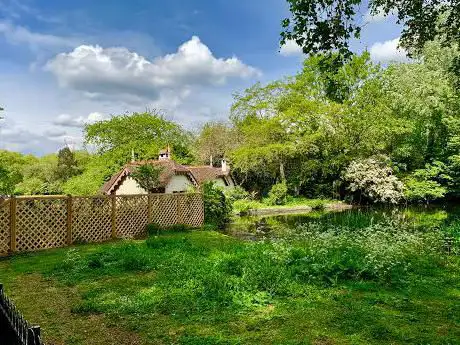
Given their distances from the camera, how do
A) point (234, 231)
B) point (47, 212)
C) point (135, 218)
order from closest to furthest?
point (47, 212) → point (135, 218) → point (234, 231)

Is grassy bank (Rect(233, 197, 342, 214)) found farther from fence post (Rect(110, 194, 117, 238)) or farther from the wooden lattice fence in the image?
fence post (Rect(110, 194, 117, 238))

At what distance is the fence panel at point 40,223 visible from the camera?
11.4m

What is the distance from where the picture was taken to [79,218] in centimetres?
1294

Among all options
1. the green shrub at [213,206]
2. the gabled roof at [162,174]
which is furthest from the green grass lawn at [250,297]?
the gabled roof at [162,174]

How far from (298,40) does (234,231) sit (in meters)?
13.7

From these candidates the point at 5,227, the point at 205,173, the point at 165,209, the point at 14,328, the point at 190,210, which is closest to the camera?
the point at 14,328

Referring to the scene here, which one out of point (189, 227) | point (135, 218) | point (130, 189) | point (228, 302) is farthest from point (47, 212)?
point (130, 189)

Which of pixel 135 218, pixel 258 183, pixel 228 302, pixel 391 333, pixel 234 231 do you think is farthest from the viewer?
pixel 258 183

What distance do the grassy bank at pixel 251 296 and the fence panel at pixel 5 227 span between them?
2.11 meters

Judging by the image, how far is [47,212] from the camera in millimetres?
12086

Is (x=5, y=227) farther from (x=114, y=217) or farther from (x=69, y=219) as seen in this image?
(x=114, y=217)

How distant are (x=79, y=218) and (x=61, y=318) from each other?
8118mm

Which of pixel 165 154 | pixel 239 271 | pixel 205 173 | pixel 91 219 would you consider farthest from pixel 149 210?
pixel 205 173

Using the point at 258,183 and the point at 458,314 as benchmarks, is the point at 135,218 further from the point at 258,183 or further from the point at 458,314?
the point at 258,183
